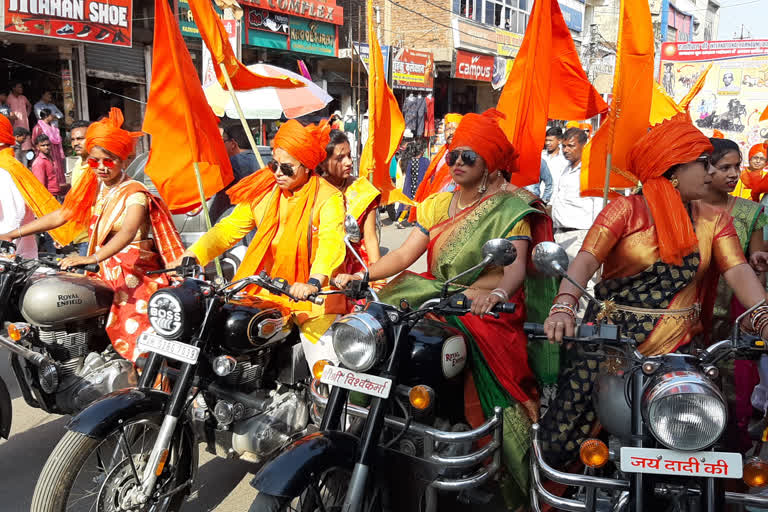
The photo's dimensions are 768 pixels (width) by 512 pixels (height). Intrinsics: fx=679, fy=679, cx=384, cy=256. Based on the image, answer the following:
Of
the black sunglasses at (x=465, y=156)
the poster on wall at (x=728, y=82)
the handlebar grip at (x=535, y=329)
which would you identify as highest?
the poster on wall at (x=728, y=82)

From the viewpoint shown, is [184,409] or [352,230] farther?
[184,409]

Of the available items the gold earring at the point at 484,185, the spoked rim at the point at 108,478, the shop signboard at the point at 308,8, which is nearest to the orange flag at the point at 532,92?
the gold earring at the point at 484,185

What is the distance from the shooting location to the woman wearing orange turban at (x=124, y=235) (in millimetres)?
3686

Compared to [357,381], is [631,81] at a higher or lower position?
higher

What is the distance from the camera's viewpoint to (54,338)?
3576 millimetres

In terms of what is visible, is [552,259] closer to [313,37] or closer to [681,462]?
[681,462]

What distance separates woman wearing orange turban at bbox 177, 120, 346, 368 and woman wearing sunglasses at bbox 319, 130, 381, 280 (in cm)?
29

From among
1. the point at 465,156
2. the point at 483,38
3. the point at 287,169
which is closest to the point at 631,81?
the point at 465,156

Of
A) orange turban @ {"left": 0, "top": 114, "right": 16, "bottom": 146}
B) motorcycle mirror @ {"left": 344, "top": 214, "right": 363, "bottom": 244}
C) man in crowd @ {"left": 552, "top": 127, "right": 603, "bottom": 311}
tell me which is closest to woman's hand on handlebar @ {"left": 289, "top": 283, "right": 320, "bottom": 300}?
motorcycle mirror @ {"left": 344, "top": 214, "right": 363, "bottom": 244}

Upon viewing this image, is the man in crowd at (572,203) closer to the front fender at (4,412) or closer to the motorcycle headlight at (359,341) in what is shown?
the motorcycle headlight at (359,341)

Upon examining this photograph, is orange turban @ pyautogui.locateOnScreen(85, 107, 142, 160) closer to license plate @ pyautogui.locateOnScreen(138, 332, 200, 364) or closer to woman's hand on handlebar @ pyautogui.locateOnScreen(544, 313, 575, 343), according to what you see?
license plate @ pyautogui.locateOnScreen(138, 332, 200, 364)

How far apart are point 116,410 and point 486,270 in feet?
5.52

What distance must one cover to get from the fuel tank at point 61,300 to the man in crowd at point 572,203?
4500 mm

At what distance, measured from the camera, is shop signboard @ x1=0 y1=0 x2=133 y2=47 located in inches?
417
